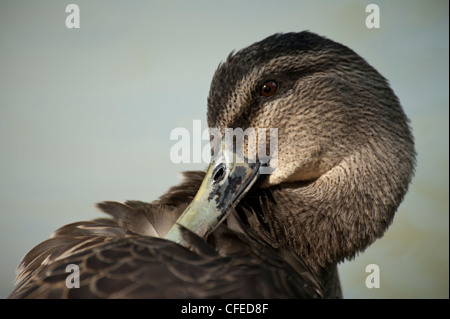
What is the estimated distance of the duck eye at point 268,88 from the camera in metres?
1.47

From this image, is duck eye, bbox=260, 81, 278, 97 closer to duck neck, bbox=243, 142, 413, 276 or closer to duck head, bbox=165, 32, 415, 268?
duck head, bbox=165, 32, 415, 268

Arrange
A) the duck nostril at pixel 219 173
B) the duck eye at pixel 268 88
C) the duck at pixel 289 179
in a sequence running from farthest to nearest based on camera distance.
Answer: the duck eye at pixel 268 88 → the duck nostril at pixel 219 173 → the duck at pixel 289 179

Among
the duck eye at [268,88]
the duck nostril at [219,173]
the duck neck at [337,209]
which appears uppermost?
the duck eye at [268,88]

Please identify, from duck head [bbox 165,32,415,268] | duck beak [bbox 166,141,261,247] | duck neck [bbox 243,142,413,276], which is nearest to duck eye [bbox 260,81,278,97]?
duck head [bbox 165,32,415,268]

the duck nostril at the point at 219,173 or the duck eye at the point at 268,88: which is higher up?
the duck eye at the point at 268,88

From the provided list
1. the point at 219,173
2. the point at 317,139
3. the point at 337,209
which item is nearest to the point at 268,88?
the point at 317,139

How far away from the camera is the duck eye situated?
147 centimetres

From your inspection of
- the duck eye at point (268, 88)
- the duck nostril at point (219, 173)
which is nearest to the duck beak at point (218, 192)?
the duck nostril at point (219, 173)

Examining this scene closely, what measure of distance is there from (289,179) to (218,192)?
30 centimetres

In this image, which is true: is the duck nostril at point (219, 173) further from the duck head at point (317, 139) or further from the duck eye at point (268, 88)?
the duck eye at point (268, 88)

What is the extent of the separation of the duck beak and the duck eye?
9.4 inches

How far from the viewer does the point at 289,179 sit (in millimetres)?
1450
